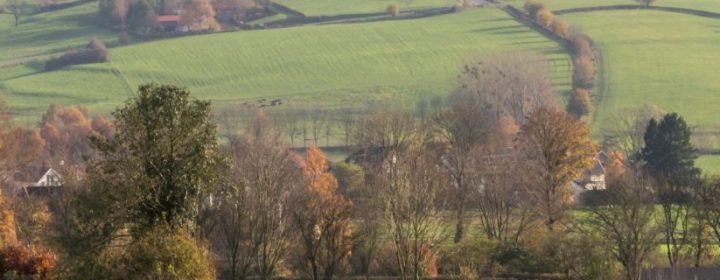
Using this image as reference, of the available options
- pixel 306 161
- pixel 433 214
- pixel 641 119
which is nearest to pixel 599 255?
pixel 433 214

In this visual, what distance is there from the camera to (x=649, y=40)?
12481 cm

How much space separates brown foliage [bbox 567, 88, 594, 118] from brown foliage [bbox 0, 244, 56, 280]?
228ft

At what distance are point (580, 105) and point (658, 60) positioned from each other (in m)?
20.2

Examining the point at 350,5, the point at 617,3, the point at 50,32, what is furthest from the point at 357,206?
the point at 50,32

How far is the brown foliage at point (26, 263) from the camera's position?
35.7 meters

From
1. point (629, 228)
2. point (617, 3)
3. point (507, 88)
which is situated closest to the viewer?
point (629, 228)

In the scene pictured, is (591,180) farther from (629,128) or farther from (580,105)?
(580,105)

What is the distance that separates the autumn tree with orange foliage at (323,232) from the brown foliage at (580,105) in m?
53.5

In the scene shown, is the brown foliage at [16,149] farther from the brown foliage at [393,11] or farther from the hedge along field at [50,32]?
the brown foliage at [393,11]

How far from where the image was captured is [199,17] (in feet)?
476

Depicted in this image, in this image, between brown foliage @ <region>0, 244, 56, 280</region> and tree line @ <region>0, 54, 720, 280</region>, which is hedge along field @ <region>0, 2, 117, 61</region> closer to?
tree line @ <region>0, 54, 720, 280</region>

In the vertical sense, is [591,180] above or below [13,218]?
below

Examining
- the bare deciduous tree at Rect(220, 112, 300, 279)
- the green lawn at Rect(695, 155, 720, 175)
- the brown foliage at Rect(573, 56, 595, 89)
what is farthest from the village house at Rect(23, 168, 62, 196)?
the brown foliage at Rect(573, 56, 595, 89)

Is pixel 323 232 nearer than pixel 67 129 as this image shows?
Yes
